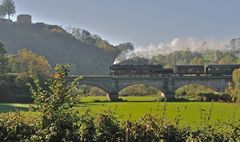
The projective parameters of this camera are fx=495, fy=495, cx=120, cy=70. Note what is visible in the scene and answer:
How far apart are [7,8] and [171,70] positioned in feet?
274

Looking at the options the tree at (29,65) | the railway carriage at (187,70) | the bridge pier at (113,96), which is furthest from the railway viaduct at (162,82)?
the tree at (29,65)

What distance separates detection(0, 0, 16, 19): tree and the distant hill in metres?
2.99

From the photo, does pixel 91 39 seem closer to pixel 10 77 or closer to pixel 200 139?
pixel 10 77

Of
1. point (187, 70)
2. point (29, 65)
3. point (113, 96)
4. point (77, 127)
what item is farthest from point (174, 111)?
point (187, 70)

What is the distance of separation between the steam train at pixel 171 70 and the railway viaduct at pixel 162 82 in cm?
150

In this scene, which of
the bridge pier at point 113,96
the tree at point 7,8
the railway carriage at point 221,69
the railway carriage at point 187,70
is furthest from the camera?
the tree at point 7,8

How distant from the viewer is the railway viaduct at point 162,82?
9544 cm

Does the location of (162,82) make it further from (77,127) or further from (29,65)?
(77,127)

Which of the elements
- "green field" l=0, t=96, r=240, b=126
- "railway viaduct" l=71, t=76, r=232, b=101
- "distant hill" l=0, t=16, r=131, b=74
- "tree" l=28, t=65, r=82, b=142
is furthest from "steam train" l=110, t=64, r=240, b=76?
"tree" l=28, t=65, r=82, b=142

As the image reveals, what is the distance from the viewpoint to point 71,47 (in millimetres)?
177625

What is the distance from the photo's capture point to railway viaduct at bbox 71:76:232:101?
95438 mm

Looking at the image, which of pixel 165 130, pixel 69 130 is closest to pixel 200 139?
pixel 165 130

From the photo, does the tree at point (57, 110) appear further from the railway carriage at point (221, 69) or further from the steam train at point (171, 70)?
the railway carriage at point (221, 69)

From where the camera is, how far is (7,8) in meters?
164
